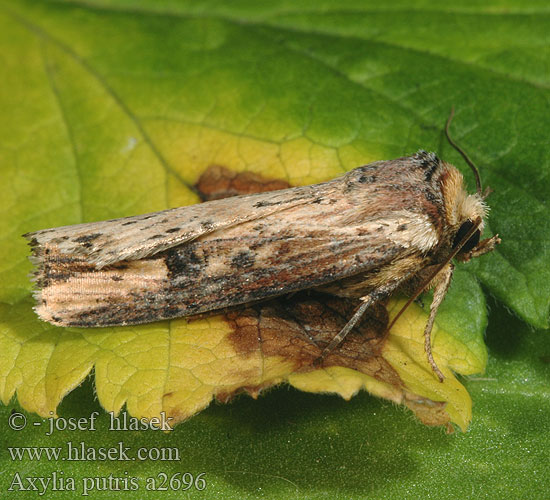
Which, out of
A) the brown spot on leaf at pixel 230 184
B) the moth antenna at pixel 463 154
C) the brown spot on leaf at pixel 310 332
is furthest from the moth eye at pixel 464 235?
the brown spot on leaf at pixel 230 184

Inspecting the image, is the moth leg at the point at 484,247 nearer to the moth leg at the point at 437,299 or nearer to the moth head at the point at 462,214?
the moth head at the point at 462,214

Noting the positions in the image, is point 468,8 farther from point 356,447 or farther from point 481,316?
point 356,447

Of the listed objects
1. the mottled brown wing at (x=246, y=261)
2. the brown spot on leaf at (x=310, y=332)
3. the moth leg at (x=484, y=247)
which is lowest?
the brown spot on leaf at (x=310, y=332)

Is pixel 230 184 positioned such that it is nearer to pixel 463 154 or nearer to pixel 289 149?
pixel 289 149

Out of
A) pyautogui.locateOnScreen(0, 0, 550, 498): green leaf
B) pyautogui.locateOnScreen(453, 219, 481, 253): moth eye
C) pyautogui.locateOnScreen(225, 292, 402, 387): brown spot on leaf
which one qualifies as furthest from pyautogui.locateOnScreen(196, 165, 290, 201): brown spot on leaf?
pyautogui.locateOnScreen(453, 219, 481, 253): moth eye

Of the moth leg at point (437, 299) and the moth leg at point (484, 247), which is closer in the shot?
the moth leg at point (437, 299)

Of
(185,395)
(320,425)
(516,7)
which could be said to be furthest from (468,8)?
(185,395)

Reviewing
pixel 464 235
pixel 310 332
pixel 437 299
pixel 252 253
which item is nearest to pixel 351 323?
pixel 310 332
